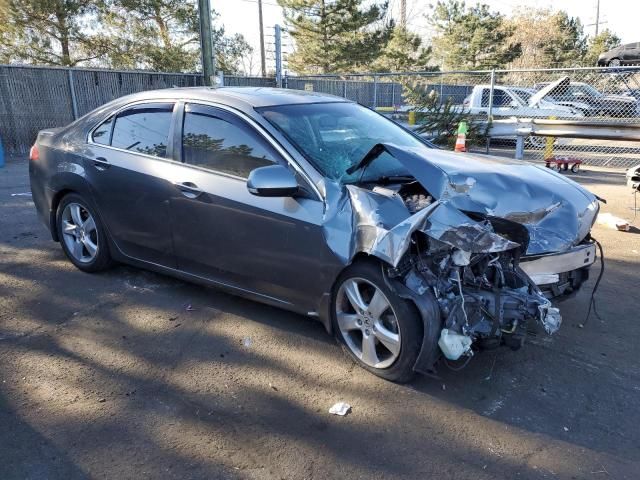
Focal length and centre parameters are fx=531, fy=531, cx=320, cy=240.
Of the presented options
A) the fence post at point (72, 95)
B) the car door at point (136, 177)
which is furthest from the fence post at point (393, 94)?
the car door at point (136, 177)

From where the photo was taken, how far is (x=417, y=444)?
2.67m

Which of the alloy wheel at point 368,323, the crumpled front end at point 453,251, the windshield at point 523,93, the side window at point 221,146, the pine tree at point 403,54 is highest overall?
the pine tree at point 403,54

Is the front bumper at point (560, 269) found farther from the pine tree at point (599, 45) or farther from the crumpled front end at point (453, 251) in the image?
the pine tree at point (599, 45)

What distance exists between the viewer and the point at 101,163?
4449 mm

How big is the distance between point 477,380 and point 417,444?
28.8 inches

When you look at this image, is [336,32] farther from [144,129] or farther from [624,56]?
[144,129]

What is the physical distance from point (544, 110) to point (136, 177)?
13716mm

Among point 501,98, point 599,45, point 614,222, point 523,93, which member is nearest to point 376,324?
point 614,222

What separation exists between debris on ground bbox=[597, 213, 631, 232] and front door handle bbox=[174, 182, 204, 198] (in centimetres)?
519

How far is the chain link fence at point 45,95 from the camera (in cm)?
1303

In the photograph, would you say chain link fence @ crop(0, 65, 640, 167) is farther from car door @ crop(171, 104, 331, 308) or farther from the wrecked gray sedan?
car door @ crop(171, 104, 331, 308)

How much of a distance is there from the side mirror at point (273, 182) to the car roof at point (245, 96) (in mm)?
742

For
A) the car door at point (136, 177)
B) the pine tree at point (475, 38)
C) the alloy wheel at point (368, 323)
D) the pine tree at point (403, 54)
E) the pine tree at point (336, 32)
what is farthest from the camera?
the pine tree at point (475, 38)

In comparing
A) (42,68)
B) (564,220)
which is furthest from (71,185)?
(42,68)
